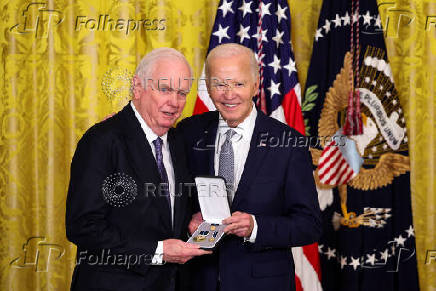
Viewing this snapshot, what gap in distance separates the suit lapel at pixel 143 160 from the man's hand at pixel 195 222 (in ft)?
0.62

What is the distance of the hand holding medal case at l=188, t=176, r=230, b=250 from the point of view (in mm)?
1979

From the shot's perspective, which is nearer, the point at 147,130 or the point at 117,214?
the point at 117,214

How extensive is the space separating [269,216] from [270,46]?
169 centimetres

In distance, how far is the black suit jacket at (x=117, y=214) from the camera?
6.04ft

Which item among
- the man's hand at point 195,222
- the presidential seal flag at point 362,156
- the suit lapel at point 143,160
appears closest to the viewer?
the suit lapel at point 143,160

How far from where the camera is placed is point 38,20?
3707mm

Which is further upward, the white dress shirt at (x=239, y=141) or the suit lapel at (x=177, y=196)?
the white dress shirt at (x=239, y=141)

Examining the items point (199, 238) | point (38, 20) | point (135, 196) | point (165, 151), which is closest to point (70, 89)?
point (38, 20)

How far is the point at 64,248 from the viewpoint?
3750 millimetres

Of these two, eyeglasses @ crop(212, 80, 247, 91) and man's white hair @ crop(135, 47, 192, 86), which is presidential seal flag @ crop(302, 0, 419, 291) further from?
man's white hair @ crop(135, 47, 192, 86)

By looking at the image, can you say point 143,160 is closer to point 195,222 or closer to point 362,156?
point 195,222

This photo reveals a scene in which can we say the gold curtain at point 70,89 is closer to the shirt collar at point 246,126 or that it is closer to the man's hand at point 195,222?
the shirt collar at point 246,126

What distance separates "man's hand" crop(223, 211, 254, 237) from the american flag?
147cm

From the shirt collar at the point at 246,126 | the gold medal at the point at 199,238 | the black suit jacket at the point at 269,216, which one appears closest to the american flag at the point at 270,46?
the shirt collar at the point at 246,126
